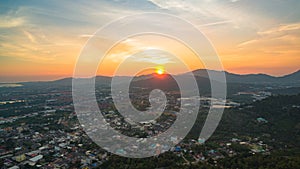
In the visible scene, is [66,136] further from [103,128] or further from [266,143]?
[266,143]

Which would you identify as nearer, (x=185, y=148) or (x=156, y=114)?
→ (x=185, y=148)

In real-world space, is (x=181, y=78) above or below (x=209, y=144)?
above

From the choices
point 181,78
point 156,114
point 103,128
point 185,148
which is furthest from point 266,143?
point 181,78

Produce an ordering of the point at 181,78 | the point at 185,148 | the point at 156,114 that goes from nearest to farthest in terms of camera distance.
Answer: the point at 185,148
the point at 156,114
the point at 181,78

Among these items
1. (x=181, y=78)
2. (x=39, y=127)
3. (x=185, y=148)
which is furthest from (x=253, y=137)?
(x=181, y=78)

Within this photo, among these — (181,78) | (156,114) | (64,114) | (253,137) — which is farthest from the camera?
(181,78)

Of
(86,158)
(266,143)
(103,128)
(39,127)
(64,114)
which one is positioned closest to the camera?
(86,158)

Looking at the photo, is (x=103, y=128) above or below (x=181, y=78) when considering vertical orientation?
below

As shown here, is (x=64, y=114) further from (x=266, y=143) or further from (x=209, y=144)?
(x=266, y=143)

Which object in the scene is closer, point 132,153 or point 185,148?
point 132,153
